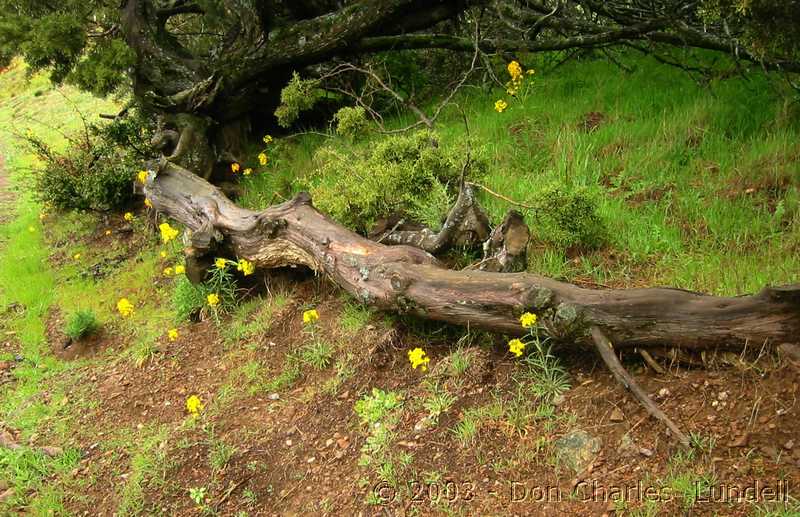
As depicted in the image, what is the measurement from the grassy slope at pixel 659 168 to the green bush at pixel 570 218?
104 mm

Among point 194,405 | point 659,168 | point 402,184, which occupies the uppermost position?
point 402,184

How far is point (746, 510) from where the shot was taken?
2.46 metres

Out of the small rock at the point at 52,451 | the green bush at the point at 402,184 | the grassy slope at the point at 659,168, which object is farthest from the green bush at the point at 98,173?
the small rock at the point at 52,451

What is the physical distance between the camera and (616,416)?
3049 millimetres

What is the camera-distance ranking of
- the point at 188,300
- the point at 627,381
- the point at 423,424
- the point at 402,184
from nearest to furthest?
1. the point at 627,381
2. the point at 423,424
3. the point at 402,184
4. the point at 188,300

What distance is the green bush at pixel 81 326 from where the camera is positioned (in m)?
5.94

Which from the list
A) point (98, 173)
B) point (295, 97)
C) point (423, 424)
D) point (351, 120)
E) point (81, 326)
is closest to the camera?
point (423, 424)

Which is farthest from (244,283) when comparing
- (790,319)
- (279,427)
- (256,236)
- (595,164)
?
(790,319)

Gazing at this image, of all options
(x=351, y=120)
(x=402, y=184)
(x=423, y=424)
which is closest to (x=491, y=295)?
(x=423, y=424)

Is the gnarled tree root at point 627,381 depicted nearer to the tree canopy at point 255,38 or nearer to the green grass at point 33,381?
the green grass at point 33,381

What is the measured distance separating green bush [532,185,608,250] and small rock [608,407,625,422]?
1.52 metres

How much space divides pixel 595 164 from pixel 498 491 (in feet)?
10.6

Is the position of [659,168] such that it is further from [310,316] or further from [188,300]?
[188,300]

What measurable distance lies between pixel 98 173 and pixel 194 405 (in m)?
5.16
